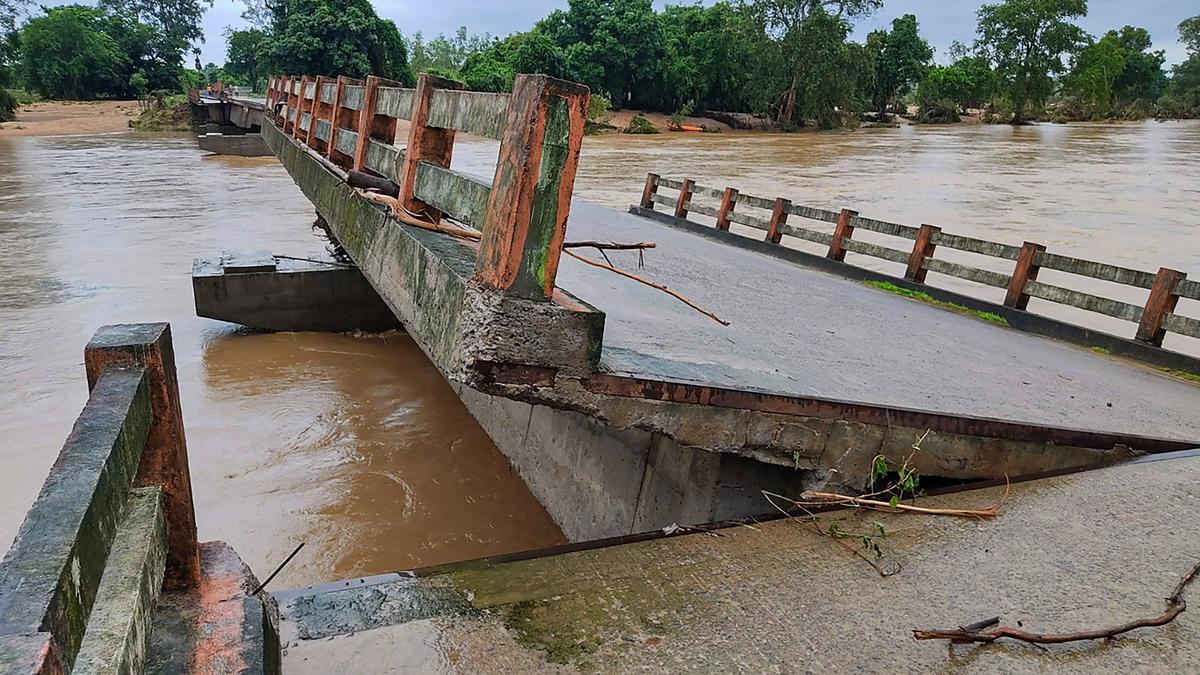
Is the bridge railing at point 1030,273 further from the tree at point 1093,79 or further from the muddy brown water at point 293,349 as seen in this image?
the tree at point 1093,79

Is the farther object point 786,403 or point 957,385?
point 957,385

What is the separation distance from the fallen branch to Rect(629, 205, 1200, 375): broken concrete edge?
14.3ft

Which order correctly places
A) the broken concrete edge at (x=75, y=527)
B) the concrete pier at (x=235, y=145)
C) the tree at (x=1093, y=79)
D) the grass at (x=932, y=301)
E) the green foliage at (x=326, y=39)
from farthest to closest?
the tree at (x=1093, y=79)
the green foliage at (x=326, y=39)
the concrete pier at (x=235, y=145)
the grass at (x=932, y=301)
the broken concrete edge at (x=75, y=527)

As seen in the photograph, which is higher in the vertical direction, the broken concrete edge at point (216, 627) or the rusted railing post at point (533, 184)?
the rusted railing post at point (533, 184)

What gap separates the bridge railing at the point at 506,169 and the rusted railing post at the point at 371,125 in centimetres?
50

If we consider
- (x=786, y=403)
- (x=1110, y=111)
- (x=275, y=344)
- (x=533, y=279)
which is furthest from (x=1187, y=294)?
(x=1110, y=111)

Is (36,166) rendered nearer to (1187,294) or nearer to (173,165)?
(173,165)

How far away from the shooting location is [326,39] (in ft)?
166

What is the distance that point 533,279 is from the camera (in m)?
2.58

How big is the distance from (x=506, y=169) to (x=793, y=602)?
166 cm

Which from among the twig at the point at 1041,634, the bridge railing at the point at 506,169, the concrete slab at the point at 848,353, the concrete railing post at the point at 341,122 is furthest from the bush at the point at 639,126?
the twig at the point at 1041,634

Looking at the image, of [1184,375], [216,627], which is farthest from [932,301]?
[216,627]

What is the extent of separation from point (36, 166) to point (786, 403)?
31.3 m

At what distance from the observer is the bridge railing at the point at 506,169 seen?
2475mm
